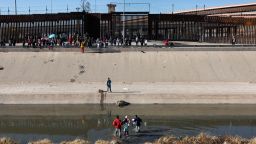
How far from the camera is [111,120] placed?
3362 centimetres

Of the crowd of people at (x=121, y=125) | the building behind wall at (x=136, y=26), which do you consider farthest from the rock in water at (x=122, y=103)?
the building behind wall at (x=136, y=26)

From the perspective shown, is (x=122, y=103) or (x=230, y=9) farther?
(x=230, y=9)

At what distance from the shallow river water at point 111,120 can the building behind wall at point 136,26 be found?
92.3 ft

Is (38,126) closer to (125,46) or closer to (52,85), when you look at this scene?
Answer: (52,85)

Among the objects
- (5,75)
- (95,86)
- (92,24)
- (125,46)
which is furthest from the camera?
(92,24)

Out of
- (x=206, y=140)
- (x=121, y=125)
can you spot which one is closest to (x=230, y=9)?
(x=121, y=125)

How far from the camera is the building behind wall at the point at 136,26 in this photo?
65.6 metres

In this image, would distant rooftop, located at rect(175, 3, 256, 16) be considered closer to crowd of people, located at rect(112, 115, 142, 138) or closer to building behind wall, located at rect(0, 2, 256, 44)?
building behind wall, located at rect(0, 2, 256, 44)

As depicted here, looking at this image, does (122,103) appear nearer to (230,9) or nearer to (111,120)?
(111,120)

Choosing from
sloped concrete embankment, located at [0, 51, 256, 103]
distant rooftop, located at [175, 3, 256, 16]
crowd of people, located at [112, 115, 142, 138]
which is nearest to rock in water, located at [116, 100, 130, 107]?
sloped concrete embankment, located at [0, 51, 256, 103]

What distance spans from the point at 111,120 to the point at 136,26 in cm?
3429

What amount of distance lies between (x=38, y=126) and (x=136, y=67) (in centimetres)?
1841

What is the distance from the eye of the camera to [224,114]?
3538 centimetres

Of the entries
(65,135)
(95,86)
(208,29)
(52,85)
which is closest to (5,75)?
(52,85)
